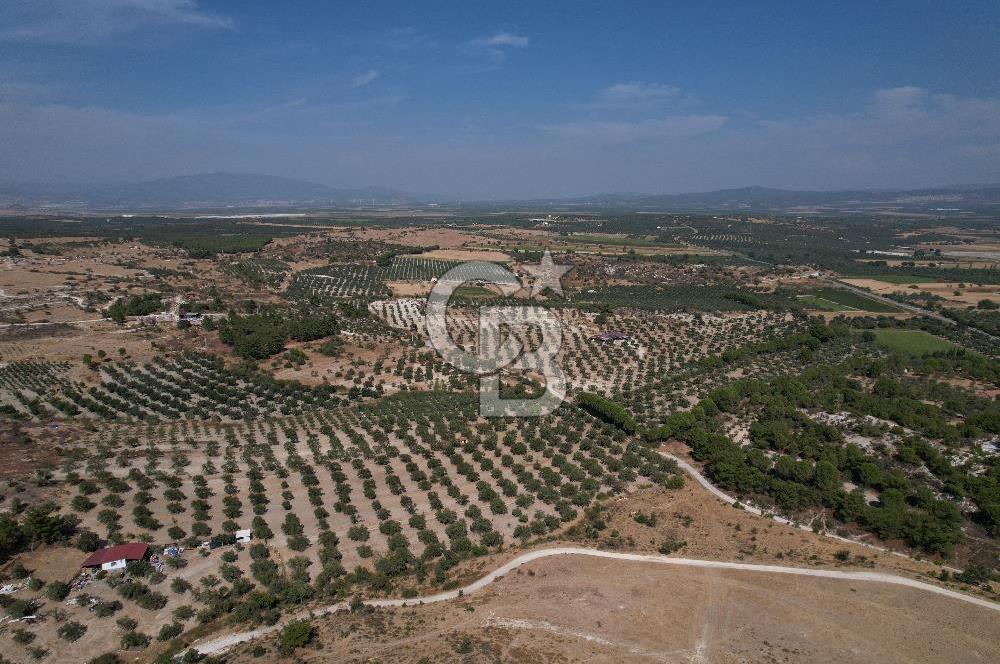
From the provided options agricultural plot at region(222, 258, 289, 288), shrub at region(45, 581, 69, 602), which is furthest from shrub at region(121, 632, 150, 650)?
agricultural plot at region(222, 258, 289, 288)

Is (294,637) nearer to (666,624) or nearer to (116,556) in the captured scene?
(116,556)

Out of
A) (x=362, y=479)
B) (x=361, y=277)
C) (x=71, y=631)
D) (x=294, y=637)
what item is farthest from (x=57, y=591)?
(x=361, y=277)

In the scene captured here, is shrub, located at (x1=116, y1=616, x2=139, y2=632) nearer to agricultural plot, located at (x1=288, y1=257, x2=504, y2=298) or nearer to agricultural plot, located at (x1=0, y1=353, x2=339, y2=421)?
agricultural plot, located at (x1=0, y1=353, x2=339, y2=421)

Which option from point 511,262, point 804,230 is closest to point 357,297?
point 511,262

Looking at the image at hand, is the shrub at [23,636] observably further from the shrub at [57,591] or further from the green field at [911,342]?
the green field at [911,342]

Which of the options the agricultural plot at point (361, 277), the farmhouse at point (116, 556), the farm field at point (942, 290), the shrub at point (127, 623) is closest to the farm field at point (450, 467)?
the shrub at point (127, 623)

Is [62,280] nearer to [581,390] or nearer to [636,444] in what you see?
[581,390]
